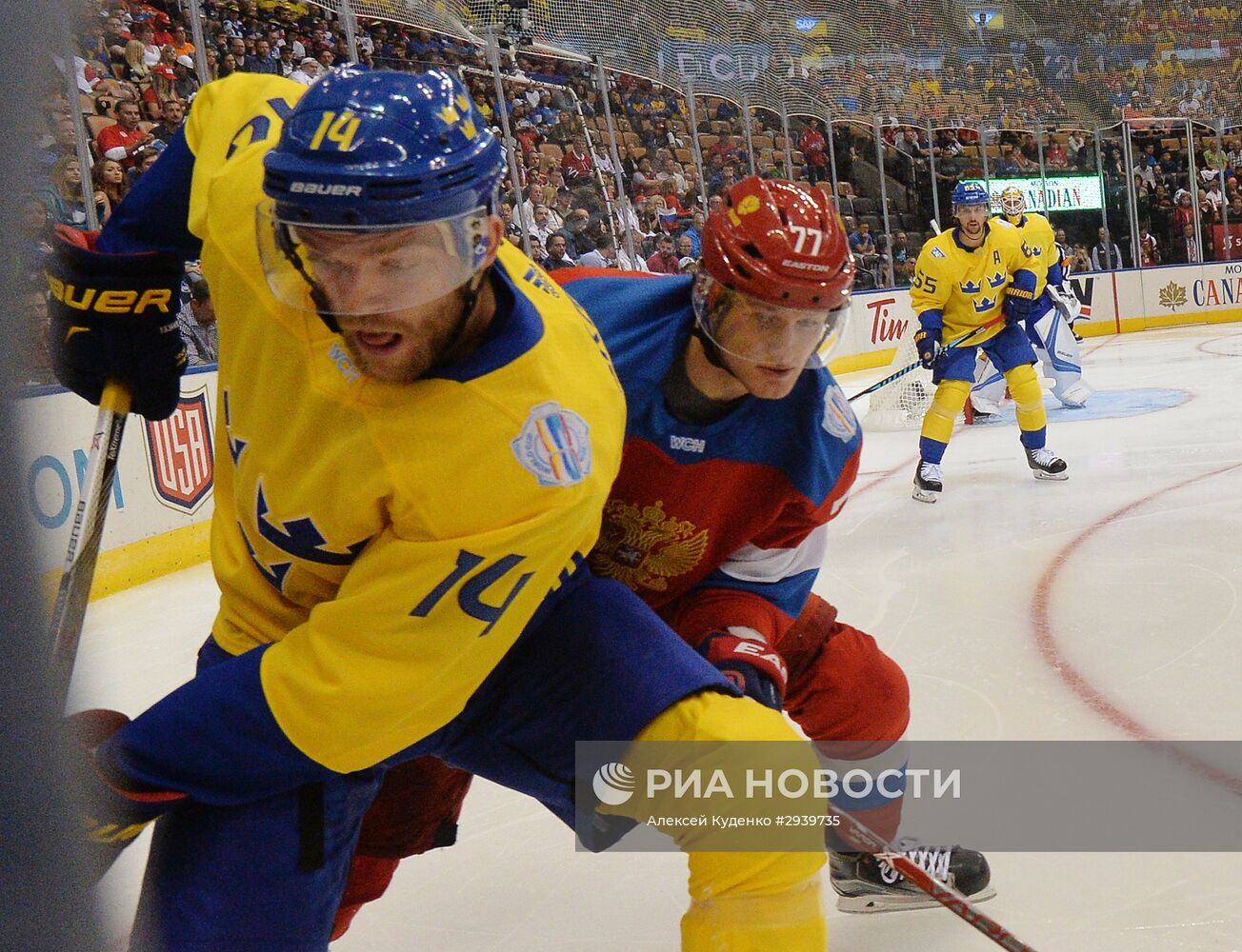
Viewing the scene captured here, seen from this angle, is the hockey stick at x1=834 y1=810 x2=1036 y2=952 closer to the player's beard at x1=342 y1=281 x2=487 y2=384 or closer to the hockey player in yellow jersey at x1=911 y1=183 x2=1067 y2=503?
the player's beard at x1=342 y1=281 x2=487 y2=384

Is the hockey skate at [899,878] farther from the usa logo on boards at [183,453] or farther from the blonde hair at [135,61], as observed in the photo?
the blonde hair at [135,61]

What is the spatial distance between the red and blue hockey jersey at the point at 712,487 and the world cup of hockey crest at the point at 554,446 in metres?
Answer: 0.50

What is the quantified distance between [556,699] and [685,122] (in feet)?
26.4

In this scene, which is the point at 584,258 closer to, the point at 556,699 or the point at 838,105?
the point at 838,105

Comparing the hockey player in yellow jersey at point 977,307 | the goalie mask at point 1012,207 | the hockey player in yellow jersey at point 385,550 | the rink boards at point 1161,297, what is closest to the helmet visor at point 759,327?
the hockey player in yellow jersey at point 385,550

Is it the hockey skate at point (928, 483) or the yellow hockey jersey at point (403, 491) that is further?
the hockey skate at point (928, 483)

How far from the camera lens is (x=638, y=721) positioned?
52.3 inches

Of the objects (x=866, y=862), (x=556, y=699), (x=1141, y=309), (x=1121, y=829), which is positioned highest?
(x=556, y=699)

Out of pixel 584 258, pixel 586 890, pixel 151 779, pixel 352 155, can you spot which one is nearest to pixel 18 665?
pixel 352 155

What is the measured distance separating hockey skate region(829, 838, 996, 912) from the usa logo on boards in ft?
10.7

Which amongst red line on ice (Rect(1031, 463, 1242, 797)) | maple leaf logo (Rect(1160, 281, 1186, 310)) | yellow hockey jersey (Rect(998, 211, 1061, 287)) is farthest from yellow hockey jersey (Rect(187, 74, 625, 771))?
maple leaf logo (Rect(1160, 281, 1186, 310))

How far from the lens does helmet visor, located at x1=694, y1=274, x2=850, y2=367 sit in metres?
1.63

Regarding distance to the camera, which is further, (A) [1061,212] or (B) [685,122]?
(A) [1061,212]

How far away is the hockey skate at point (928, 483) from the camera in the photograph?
5234 mm
